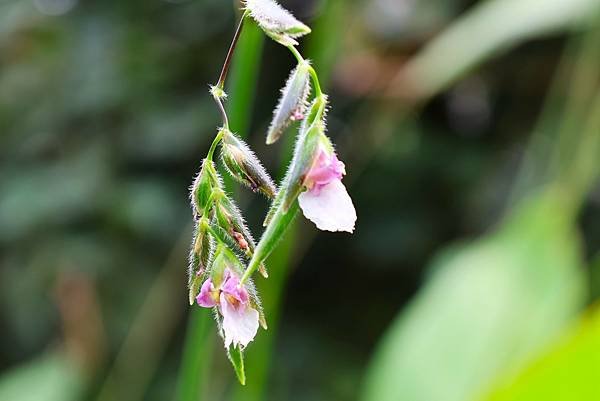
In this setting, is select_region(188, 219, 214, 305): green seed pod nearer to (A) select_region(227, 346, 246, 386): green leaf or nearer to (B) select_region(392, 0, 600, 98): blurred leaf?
(A) select_region(227, 346, 246, 386): green leaf

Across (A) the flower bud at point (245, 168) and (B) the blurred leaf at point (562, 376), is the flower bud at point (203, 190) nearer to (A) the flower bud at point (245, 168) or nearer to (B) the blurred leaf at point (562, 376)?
(A) the flower bud at point (245, 168)

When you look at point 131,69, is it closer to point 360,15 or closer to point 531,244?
point 360,15

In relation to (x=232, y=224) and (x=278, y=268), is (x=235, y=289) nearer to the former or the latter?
(x=232, y=224)

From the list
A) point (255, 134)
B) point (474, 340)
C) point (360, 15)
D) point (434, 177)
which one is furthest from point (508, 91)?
point (474, 340)

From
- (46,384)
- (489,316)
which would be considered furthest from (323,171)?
(46,384)

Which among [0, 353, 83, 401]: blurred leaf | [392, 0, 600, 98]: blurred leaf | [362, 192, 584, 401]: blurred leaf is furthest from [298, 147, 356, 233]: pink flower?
[0, 353, 83, 401]: blurred leaf
